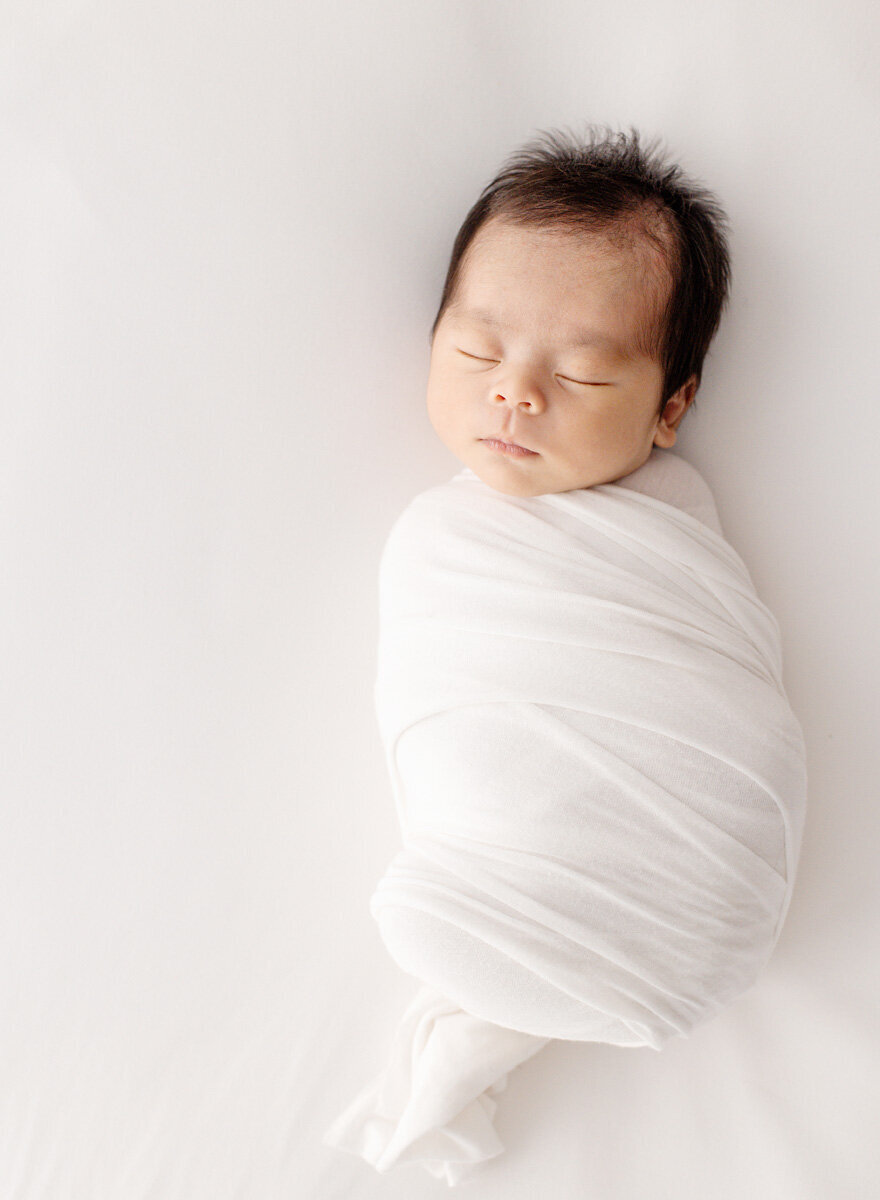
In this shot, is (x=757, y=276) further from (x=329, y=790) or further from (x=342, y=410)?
(x=329, y=790)

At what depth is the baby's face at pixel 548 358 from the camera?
3.41ft

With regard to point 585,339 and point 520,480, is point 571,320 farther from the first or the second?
point 520,480

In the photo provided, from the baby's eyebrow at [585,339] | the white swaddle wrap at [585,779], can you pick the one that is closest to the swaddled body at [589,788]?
the white swaddle wrap at [585,779]

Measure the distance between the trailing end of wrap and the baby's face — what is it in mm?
719

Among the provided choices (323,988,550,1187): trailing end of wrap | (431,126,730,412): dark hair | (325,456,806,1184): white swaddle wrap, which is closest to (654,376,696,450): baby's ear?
(431,126,730,412): dark hair

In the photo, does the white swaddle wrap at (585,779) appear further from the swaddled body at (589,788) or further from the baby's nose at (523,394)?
the baby's nose at (523,394)

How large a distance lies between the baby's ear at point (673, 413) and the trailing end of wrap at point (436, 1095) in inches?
32.3

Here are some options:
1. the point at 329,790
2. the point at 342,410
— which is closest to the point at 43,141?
the point at 342,410

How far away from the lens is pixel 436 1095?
3.61 feet

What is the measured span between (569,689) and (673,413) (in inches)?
16.9

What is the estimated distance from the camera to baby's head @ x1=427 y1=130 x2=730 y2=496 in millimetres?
1043

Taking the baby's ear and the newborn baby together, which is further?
the baby's ear

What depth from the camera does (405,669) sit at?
1.08m

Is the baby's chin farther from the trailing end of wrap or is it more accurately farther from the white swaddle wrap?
the trailing end of wrap
